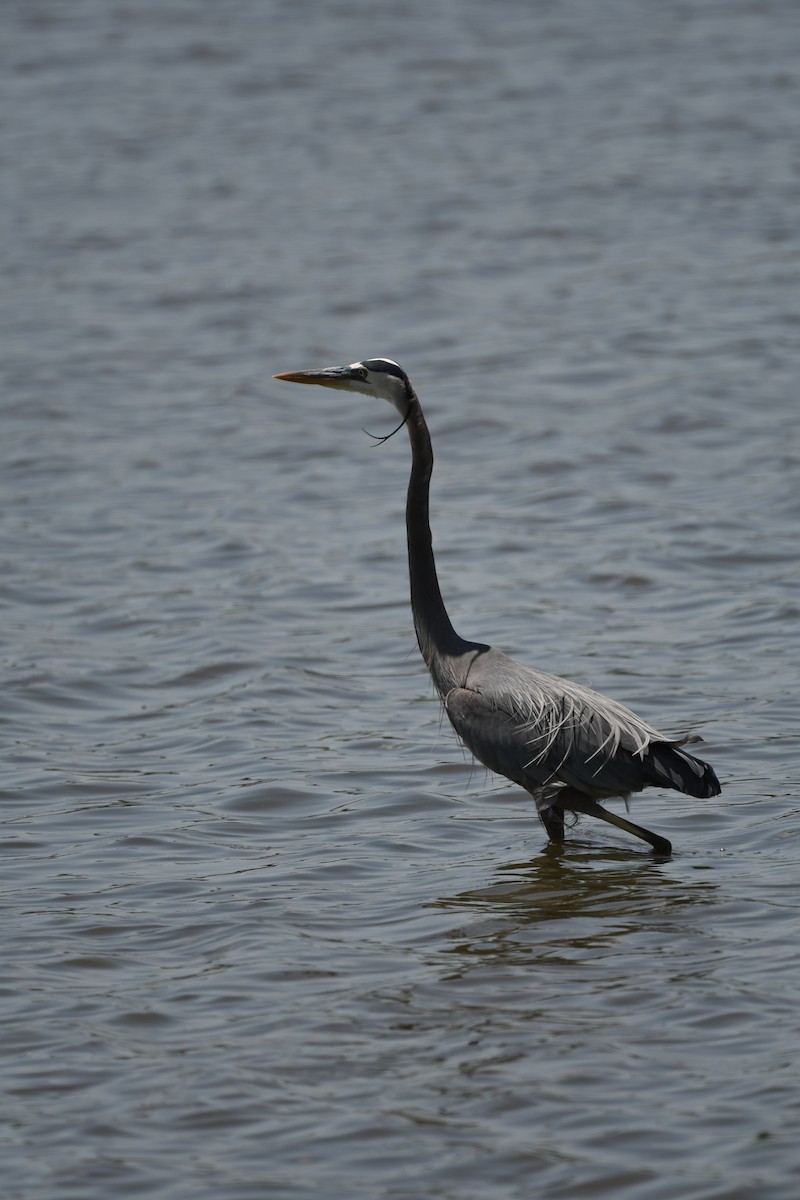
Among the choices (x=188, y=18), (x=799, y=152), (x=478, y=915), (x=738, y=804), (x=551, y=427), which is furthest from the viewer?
(x=188, y=18)

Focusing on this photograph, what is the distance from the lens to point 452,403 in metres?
16.5

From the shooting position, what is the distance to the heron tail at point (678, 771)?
24.9 feet

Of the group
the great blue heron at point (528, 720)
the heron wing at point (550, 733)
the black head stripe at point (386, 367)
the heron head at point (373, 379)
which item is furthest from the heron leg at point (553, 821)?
the black head stripe at point (386, 367)

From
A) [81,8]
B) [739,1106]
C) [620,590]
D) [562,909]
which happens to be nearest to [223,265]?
[620,590]

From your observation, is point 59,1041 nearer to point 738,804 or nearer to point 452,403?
point 738,804

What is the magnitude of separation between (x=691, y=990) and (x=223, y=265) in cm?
1580

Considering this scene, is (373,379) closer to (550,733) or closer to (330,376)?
(330,376)

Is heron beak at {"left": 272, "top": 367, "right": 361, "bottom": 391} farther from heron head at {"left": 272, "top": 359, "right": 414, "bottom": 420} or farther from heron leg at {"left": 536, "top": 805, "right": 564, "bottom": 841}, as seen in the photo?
heron leg at {"left": 536, "top": 805, "right": 564, "bottom": 841}

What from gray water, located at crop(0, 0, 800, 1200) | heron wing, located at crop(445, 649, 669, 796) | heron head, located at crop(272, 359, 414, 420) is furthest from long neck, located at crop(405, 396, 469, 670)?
gray water, located at crop(0, 0, 800, 1200)

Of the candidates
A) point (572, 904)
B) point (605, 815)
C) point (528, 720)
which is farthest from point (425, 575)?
point (572, 904)

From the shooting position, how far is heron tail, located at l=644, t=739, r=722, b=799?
7598 mm

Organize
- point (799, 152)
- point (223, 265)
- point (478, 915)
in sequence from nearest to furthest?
1. point (478, 915)
2. point (223, 265)
3. point (799, 152)

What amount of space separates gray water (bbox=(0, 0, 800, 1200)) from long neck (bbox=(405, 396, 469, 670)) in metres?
0.89

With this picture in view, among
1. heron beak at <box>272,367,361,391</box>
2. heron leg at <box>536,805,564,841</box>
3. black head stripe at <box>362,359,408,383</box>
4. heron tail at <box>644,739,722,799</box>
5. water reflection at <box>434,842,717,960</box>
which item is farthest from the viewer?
heron beak at <box>272,367,361,391</box>
